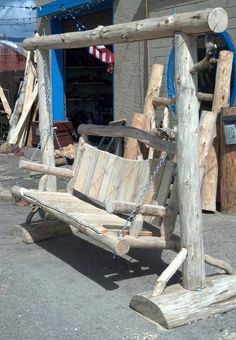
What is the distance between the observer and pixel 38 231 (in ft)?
18.8

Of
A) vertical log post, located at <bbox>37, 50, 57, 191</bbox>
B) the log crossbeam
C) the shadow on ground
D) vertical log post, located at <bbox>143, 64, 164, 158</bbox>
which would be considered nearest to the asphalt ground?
the shadow on ground

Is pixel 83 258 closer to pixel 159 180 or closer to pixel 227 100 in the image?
pixel 159 180

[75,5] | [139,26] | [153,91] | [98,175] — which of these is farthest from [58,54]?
[139,26]

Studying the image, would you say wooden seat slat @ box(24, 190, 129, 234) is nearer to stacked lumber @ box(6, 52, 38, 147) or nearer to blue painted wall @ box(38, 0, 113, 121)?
blue painted wall @ box(38, 0, 113, 121)

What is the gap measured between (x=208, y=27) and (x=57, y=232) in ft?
9.94

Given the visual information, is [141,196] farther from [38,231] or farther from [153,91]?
[153,91]

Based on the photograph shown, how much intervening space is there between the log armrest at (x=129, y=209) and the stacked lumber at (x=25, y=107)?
8.91 meters

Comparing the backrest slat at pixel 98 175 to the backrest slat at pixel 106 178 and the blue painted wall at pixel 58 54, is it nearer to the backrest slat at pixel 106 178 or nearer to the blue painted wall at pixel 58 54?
the backrest slat at pixel 106 178

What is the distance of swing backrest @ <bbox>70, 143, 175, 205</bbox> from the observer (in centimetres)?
451

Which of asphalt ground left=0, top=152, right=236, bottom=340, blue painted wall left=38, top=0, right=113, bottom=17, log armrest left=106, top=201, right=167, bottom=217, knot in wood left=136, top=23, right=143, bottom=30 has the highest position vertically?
blue painted wall left=38, top=0, right=113, bottom=17

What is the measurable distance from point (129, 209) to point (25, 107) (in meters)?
9.14

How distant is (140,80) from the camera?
975 cm

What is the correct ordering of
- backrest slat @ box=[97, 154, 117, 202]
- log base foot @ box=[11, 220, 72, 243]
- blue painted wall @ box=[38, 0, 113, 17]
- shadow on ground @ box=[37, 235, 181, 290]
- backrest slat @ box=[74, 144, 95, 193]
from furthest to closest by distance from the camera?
blue painted wall @ box=[38, 0, 113, 17] → log base foot @ box=[11, 220, 72, 243] → backrest slat @ box=[74, 144, 95, 193] → backrest slat @ box=[97, 154, 117, 202] → shadow on ground @ box=[37, 235, 181, 290]

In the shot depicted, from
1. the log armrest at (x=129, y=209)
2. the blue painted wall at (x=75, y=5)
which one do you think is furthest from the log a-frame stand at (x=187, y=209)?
the blue painted wall at (x=75, y=5)
